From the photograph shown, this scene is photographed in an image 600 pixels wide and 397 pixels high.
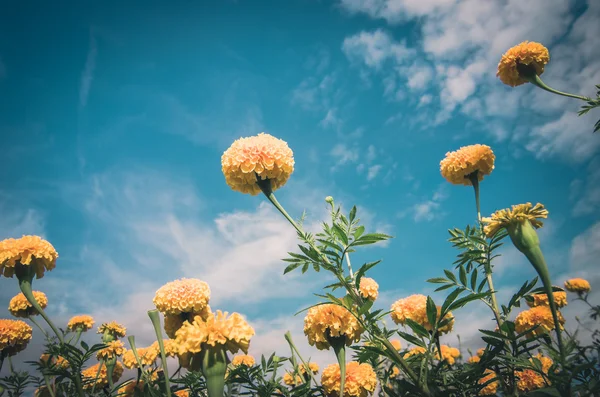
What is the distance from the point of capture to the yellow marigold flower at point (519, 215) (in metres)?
2.00

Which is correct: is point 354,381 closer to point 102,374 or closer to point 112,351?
point 112,351

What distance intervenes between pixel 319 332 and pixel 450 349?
163 inches

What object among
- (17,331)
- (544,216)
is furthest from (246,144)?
(17,331)

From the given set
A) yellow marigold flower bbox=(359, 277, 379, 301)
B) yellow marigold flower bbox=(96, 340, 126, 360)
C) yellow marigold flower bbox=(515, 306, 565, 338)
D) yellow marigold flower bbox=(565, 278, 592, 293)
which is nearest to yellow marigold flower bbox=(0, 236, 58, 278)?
yellow marigold flower bbox=(96, 340, 126, 360)

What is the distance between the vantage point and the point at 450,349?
5773 mm

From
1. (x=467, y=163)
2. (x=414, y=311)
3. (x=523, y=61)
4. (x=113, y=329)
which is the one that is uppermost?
(x=523, y=61)

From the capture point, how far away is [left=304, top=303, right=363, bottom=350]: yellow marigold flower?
2.63 meters

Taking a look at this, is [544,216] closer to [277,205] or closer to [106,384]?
[277,205]

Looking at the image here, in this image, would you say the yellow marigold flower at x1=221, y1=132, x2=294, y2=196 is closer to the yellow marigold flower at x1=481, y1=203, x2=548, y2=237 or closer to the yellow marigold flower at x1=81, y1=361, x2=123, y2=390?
the yellow marigold flower at x1=481, y1=203, x2=548, y2=237

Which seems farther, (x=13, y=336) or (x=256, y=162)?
(x=13, y=336)

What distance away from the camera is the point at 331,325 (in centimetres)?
266

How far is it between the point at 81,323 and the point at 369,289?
4.60 m

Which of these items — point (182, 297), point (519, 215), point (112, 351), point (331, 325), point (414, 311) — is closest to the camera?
point (519, 215)

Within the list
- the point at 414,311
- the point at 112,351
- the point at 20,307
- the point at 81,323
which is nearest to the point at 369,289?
the point at 414,311
